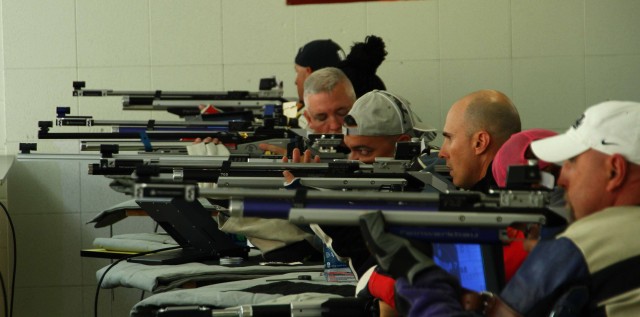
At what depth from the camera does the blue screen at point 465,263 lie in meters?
2.29

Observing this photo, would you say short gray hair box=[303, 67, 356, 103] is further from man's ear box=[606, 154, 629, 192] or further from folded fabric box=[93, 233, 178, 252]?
man's ear box=[606, 154, 629, 192]

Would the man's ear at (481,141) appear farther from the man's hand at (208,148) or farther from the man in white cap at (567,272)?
the man's hand at (208,148)

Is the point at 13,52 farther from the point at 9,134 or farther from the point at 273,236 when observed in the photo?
the point at 273,236

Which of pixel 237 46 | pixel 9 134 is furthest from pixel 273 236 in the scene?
pixel 9 134

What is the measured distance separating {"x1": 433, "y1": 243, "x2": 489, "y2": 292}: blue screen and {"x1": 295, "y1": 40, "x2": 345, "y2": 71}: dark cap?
13.0ft

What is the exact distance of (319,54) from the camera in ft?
20.8

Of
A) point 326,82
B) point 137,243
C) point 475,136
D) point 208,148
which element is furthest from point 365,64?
point 475,136

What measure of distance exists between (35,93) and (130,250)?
239 cm

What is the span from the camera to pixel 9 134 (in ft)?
22.7

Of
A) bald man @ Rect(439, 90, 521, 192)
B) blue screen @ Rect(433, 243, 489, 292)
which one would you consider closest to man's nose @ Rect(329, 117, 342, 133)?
bald man @ Rect(439, 90, 521, 192)

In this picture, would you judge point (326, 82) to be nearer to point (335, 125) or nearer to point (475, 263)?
point (335, 125)

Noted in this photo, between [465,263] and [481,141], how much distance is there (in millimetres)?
1169

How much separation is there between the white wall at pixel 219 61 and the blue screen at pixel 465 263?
4.26 meters

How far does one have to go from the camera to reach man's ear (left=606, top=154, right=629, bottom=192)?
213 centimetres
